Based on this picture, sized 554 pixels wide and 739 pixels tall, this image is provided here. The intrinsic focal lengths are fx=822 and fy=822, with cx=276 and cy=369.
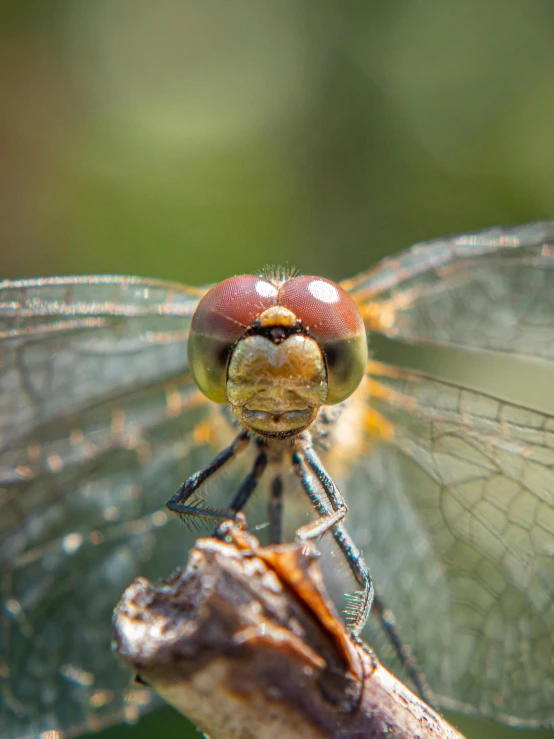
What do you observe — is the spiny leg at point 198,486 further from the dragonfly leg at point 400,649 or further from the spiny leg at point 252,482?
the dragonfly leg at point 400,649

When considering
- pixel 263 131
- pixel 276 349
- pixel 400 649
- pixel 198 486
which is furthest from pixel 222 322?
pixel 263 131

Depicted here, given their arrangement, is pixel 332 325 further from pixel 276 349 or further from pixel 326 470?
pixel 326 470

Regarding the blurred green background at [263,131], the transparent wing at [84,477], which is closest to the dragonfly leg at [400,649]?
the transparent wing at [84,477]

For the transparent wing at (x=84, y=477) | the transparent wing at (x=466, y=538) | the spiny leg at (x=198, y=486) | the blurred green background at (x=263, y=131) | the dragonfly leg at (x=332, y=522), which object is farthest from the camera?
the blurred green background at (x=263, y=131)

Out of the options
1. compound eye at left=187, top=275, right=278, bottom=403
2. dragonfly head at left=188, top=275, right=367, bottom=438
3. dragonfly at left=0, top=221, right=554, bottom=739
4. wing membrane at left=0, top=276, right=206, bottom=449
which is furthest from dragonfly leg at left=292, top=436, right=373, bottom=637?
wing membrane at left=0, top=276, right=206, bottom=449

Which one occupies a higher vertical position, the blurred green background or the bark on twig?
the blurred green background

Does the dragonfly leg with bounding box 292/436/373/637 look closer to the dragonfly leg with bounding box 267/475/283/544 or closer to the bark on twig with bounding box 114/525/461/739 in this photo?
the dragonfly leg with bounding box 267/475/283/544
